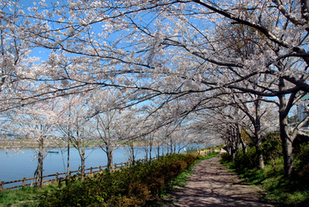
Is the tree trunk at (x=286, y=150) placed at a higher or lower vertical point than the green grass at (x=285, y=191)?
higher

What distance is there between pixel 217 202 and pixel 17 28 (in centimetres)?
691

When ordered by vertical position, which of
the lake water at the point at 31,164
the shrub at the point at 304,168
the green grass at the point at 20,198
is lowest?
the lake water at the point at 31,164

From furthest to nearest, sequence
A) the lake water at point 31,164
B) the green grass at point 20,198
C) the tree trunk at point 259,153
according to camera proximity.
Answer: the lake water at point 31,164
the tree trunk at point 259,153
the green grass at point 20,198

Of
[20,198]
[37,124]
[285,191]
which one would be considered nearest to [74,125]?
[37,124]

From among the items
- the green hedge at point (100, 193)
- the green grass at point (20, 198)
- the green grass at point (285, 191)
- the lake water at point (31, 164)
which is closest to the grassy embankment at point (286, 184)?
the green grass at point (285, 191)

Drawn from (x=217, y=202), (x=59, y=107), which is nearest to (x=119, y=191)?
(x=217, y=202)

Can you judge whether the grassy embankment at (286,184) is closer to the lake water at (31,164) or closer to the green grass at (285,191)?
the green grass at (285,191)

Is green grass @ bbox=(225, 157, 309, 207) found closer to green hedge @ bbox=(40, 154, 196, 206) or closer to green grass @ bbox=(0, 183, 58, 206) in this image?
green hedge @ bbox=(40, 154, 196, 206)

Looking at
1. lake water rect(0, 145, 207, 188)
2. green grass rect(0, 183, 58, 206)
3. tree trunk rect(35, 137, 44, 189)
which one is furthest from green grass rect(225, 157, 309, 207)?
tree trunk rect(35, 137, 44, 189)

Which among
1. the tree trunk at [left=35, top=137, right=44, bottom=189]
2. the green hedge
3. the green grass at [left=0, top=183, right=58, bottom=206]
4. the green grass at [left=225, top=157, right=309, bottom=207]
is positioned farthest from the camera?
the tree trunk at [left=35, top=137, right=44, bottom=189]

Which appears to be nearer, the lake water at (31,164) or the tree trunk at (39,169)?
the tree trunk at (39,169)

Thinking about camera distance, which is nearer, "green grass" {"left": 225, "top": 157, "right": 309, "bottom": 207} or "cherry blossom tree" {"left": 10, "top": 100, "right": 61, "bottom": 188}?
"green grass" {"left": 225, "top": 157, "right": 309, "bottom": 207}

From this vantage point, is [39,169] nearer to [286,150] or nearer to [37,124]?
[37,124]

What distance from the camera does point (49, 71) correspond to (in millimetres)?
3420
